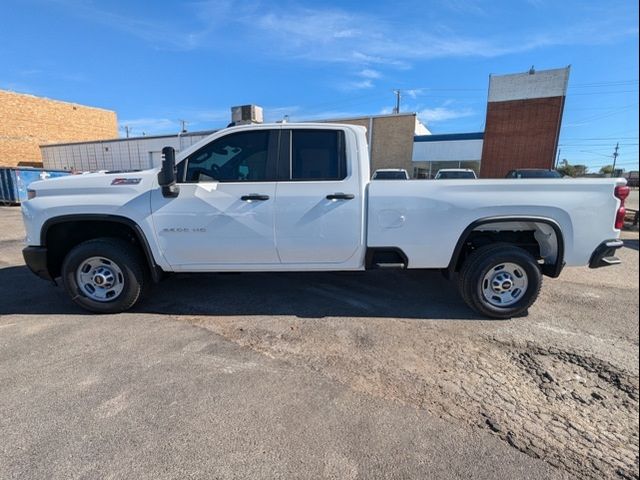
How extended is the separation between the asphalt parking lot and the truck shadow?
0.04 m

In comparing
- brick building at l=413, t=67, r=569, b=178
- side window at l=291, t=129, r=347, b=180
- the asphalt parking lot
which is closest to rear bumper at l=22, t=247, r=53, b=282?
the asphalt parking lot

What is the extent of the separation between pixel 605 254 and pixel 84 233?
581 centimetres

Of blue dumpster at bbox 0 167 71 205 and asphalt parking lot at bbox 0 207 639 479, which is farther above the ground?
blue dumpster at bbox 0 167 71 205

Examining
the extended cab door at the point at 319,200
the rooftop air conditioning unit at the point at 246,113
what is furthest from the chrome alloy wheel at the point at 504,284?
the rooftop air conditioning unit at the point at 246,113

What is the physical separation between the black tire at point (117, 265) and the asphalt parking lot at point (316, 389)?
149 mm

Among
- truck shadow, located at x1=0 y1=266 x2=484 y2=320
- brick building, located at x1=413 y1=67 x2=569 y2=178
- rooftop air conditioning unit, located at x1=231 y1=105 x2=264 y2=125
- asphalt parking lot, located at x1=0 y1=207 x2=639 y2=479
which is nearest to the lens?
asphalt parking lot, located at x1=0 y1=207 x2=639 y2=479

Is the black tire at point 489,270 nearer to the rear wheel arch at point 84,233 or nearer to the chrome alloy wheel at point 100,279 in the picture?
the rear wheel arch at point 84,233

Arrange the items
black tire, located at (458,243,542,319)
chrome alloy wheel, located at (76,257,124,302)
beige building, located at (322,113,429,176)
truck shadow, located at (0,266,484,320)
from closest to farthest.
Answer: black tire, located at (458,243,542,319)
chrome alloy wheel, located at (76,257,124,302)
truck shadow, located at (0,266,484,320)
beige building, located at (322,113,429,176)

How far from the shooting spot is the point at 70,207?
366 centimetres

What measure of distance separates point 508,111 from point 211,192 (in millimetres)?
26438

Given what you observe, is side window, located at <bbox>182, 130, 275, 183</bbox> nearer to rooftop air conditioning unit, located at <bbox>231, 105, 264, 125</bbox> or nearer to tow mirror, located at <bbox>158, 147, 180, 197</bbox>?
tow mirror, located at <bbox>158, 147, 180, 197</bbox>

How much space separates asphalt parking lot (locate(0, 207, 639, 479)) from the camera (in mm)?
1971

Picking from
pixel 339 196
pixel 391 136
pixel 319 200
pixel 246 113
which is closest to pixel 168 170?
pixel 319 200

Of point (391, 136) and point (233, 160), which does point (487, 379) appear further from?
point (391, 136)
